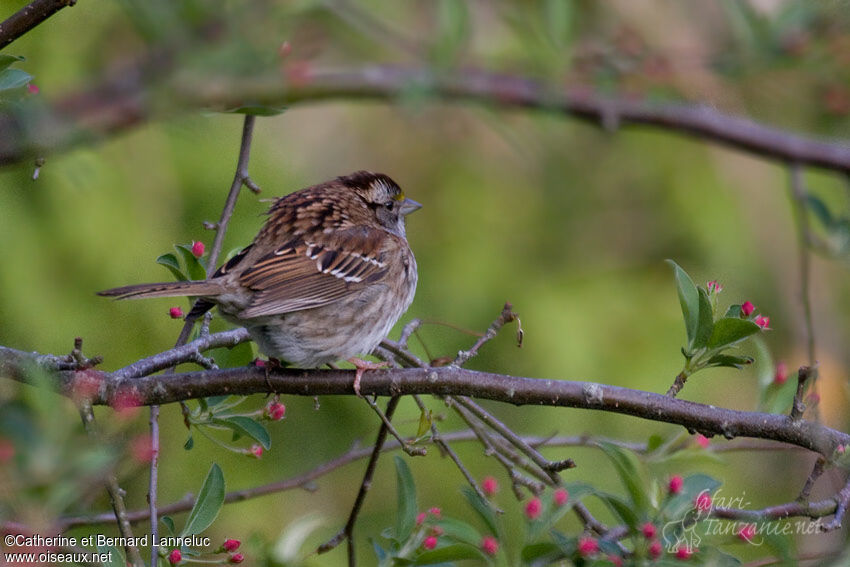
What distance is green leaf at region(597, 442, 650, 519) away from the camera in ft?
6.33

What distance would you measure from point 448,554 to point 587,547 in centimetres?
29

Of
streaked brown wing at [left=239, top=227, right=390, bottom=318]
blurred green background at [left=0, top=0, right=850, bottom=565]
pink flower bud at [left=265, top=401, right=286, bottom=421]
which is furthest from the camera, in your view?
blurred green background at [left=0, top=0, right=850, bottom=565]

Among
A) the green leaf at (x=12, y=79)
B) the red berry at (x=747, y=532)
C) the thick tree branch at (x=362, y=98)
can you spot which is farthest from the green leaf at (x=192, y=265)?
the red berry at (x=747, y=532)

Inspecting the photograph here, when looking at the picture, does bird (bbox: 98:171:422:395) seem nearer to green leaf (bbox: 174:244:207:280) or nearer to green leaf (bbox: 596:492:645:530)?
green leaf (bbox: 174:244:207:280)

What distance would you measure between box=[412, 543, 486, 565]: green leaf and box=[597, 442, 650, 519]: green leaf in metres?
0.33

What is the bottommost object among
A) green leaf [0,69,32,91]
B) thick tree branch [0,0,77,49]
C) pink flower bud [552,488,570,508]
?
pink flower bud [552,488,570,508]

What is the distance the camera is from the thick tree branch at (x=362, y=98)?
5.53 ft

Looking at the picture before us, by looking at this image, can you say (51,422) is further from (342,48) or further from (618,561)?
(342,48)

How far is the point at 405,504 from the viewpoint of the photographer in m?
2.27

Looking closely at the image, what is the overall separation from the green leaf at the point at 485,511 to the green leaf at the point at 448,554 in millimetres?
54

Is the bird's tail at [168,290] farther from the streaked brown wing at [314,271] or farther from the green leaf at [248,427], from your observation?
the green leaf at [248,427]

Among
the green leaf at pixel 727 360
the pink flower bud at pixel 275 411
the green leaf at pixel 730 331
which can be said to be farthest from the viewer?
the pink flower bud at pixel 275 411

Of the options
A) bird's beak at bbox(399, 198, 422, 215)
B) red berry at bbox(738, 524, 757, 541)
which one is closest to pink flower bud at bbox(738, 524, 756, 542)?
red berry at bbox(738, 524, 757, 541)

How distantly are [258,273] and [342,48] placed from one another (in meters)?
3.02
